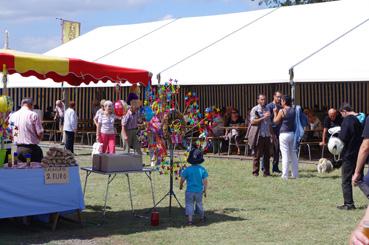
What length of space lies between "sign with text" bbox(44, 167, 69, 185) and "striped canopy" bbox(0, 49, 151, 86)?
50.3 inches

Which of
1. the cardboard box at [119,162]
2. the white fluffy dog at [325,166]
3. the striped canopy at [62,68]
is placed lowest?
the white fluffy dog at [325,166]

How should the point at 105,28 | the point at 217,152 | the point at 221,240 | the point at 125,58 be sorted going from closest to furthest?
the point at 221,240 < the point at 217,152 < the point at 125,58 < the point at 105,28

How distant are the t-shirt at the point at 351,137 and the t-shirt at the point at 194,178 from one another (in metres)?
2.01

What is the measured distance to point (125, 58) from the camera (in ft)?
64.7

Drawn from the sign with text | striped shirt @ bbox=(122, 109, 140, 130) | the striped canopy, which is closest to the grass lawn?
the sign with text

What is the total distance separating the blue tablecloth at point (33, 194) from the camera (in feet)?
23.6

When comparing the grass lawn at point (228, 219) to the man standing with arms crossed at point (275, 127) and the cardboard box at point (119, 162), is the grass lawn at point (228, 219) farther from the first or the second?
the man standing with arms crossed at point (275, 127)

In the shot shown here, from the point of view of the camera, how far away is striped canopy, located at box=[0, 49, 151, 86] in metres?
7.69

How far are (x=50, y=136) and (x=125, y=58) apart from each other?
439 cm

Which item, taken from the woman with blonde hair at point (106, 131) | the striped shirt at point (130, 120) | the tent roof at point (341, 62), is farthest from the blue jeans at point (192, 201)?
the tent roof at point (341, 62)

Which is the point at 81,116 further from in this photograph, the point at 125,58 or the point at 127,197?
the point at 127,197

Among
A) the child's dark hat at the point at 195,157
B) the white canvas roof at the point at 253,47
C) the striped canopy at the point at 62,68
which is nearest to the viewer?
the striped canopy at the point at 62,68

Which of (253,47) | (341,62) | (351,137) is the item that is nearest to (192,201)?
(351,137)

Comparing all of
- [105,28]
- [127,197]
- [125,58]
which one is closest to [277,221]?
[127,197]
